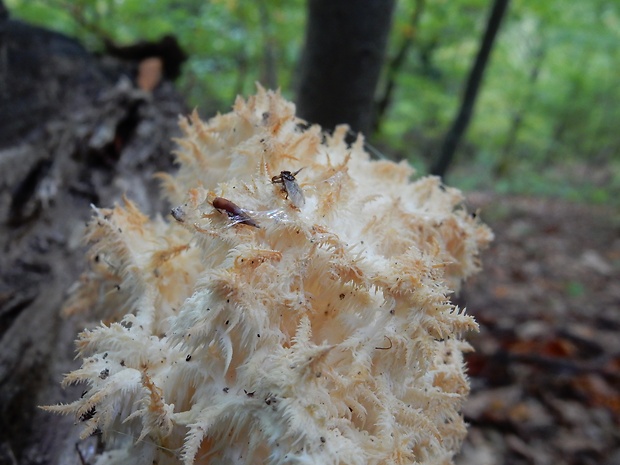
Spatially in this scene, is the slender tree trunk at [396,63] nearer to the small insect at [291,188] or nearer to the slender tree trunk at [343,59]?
the slender tree trunk at [343,59]

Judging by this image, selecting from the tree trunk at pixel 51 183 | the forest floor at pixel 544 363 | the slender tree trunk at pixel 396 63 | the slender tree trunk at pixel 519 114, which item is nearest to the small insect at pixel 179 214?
the tree trunk at pixel 51 183

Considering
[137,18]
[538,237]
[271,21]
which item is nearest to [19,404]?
[137,18]

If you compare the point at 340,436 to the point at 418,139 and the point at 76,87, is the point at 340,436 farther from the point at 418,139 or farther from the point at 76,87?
the point at 418,139

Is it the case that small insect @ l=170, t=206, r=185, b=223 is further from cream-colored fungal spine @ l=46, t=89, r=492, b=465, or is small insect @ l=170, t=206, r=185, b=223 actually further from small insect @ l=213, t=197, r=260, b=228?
small insect @ l=213, t=197, r=260, b=228

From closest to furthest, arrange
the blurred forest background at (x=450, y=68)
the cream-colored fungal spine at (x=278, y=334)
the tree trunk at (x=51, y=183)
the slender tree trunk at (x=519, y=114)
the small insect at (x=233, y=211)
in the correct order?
the cream-colored fungal spine at (x=278, y=334) → the small insect at (x=233, y=211) → the tree trunk at (x=51, y=183) → the blurred forest background at (x=450, y=68) → the slender tree trunk at (x=519, y=114)

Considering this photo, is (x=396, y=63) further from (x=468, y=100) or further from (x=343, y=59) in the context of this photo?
(x=343, y=59)
